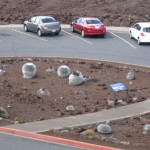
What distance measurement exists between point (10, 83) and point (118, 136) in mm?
8075

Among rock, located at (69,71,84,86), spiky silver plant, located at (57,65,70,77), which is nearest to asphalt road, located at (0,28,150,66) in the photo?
spiky silver plant, located at (57,65,70,77)

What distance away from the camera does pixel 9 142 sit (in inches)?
680

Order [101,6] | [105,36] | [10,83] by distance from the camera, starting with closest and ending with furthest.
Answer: [10,83] → [105,36] → [101,6]

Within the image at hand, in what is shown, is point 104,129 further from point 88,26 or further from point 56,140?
point 88,26

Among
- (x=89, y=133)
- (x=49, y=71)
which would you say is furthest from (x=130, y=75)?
(x=89, y=133)

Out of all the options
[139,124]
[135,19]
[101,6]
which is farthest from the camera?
[101,6]

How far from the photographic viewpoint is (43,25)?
38219 mm

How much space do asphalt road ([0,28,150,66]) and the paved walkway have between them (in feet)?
26.0

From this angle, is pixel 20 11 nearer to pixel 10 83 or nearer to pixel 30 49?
pixel 30 49

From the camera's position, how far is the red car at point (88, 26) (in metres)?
37.1

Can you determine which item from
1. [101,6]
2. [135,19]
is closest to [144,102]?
[135,19]

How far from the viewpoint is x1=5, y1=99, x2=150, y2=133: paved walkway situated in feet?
61.5

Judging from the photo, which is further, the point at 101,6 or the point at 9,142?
the point at 101,6

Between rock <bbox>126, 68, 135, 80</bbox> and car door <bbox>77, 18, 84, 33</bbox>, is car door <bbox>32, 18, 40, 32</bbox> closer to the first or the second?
car door <bbox>77, 18, 84, 33</bbox>
